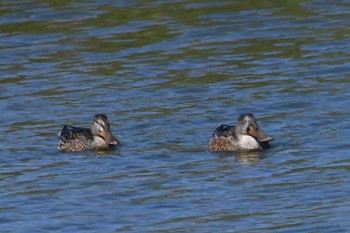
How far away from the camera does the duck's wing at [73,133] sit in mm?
17188

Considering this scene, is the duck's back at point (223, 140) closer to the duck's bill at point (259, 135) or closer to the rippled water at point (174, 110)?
the rippled water at point (174, 110)

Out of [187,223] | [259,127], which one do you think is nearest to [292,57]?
[259,127]

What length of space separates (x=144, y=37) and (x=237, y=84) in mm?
4224

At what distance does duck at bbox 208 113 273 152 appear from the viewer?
16938 millimetres

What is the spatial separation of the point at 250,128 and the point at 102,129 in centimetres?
182

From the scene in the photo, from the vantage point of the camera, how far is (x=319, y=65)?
68.9ft

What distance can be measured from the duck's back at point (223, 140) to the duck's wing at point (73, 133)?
5.49 ft

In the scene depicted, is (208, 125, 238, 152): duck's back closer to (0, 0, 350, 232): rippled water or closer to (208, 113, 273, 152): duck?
(208, 113, 273, 152): duck

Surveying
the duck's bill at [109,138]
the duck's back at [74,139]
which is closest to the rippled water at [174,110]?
the duck's back at [74,139]

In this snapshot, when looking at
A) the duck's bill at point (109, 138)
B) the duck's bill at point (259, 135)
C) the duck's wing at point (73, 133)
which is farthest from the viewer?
the duck's bill at point (109, 138)

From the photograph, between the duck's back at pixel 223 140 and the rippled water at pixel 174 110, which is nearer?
the rippled water at pixel 174 110

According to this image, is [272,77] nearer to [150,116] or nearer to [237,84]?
[237,84]

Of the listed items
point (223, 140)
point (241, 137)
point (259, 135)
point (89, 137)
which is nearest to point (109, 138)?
point (89, 137)

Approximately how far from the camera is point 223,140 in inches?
668
